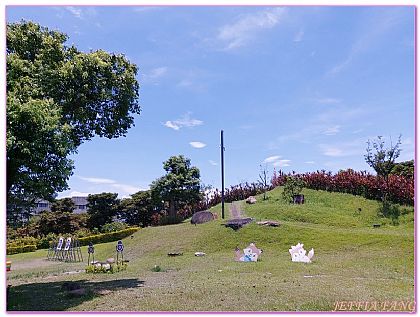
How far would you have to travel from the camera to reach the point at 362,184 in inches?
1176

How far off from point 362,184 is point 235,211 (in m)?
10.3

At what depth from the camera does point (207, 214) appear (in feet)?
87.5

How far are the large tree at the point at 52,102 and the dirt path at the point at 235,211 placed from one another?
16.3m

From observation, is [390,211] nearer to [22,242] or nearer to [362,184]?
[362,184]

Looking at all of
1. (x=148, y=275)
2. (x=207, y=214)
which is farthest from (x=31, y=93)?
(x=207, y=214)

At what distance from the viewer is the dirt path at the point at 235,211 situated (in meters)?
26.6

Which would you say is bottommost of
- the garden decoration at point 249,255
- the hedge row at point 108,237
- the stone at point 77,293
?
the hedge row at point 108,237

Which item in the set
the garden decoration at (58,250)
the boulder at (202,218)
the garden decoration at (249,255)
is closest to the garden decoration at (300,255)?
the garden decoration at (249,255)

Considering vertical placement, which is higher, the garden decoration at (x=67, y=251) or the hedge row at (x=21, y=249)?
the garden decoration at (x=67, y=251)

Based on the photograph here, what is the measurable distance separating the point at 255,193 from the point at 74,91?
88.6 ft

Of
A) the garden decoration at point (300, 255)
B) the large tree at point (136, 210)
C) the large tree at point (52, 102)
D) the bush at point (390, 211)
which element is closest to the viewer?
the large tree at point (52, 102)

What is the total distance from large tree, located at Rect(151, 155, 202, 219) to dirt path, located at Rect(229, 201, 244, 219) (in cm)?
384

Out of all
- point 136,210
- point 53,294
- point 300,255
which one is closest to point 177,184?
point 136,210

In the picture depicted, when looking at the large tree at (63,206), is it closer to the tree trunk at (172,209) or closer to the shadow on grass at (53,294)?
the tree trunk at (172,209)
